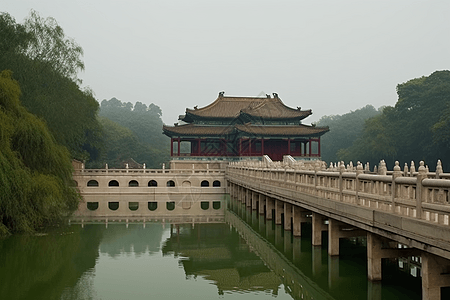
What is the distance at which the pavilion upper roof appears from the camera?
51.9 metres

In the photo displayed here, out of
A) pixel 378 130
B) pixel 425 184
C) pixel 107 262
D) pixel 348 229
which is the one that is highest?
pixel 378 130

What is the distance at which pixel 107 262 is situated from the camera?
16.5 metres

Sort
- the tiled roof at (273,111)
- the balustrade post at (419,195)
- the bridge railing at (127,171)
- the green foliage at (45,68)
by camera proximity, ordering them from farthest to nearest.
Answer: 1. the tiled roof at (273,111)
2. the bridge railing at (127,171)
3. the green foliage at (45,68)
4. the balustrade post at (419,195)

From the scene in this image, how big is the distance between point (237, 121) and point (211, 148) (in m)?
4.55

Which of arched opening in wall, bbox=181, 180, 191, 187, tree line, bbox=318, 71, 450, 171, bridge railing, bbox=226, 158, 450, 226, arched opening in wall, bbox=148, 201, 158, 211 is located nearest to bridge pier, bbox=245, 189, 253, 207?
arched opening in wall, bbox=148, 201, 158, 211

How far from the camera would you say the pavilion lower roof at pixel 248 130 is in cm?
4941

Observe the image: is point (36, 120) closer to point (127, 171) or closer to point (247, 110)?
point (127, 171)

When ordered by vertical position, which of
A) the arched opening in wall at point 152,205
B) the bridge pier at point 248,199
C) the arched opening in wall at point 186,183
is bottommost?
the arched opening in wall at point 152,205

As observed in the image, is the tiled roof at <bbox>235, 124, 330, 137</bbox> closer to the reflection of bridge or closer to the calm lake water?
the calm lake water

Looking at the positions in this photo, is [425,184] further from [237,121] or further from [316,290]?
[237,121]


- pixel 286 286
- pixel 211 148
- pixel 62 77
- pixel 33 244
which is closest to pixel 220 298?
pixel 286 286

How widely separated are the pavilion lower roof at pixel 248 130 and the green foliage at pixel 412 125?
564 inches

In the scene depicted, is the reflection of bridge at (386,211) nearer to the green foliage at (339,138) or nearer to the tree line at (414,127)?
the tree line at (414,127)

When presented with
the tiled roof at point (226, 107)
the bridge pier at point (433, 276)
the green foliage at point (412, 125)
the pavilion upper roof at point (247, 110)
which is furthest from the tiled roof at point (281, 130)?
the bridge pier at point (433, 276)
